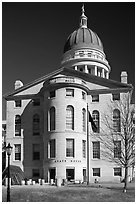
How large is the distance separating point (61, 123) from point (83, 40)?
25339mm

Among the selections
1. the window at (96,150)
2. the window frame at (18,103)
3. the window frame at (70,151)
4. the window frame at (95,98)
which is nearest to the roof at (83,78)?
the window frame at (18,103)

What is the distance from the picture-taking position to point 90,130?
39.2 metres

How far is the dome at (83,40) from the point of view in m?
55.4

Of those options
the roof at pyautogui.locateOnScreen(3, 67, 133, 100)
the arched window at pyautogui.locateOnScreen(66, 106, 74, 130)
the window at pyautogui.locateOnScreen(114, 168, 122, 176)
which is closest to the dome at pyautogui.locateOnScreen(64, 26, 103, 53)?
the roof at pyautogui.locateOnScreen(3, 67, 133, 100)

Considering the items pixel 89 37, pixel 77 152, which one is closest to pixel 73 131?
pixel 77 152

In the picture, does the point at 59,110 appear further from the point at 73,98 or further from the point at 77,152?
the point at 77,152

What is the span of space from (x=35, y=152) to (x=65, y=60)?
22.0 metres

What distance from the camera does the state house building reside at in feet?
117

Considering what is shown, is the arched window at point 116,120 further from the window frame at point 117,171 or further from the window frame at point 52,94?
the window frame at point 52,94

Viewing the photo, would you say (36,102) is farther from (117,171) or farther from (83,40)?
(83,40)

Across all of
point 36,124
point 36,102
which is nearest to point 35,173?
point 36,124

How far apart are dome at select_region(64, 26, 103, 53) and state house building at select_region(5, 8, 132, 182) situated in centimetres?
1465

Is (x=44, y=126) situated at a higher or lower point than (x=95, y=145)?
higher

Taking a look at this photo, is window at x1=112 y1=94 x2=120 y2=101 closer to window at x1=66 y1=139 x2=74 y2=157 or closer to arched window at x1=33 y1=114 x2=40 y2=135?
window at x1=66 y1=139 x2=74 y2=157
